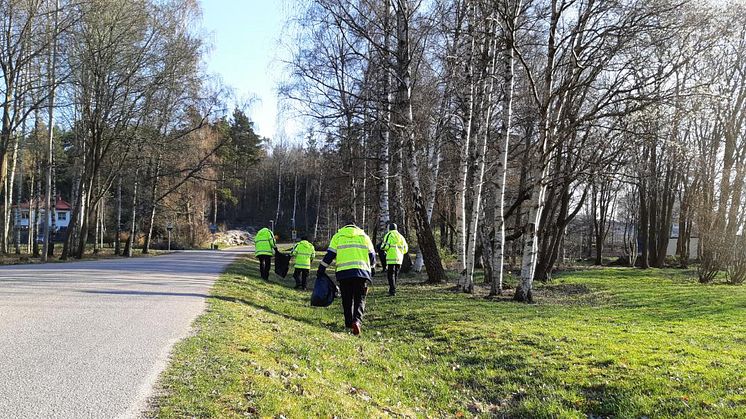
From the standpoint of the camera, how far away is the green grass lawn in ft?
17.8

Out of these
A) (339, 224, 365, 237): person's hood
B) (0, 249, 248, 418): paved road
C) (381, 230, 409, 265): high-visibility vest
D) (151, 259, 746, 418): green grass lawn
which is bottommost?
(151, 259, 746, 418): green grass lawn

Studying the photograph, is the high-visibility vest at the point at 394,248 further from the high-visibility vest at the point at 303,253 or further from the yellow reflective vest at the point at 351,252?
the yellow reflective vest at the point at 351,252

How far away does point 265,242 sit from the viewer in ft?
56.1

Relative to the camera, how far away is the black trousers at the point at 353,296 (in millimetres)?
9015

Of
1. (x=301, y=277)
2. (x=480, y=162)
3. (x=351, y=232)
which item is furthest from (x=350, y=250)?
(x=301, y=277)

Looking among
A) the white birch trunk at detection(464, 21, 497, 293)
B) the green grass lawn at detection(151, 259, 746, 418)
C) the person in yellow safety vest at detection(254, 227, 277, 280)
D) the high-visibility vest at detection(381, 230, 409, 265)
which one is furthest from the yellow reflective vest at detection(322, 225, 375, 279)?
the person in yellow safety vest at detection(254, 227, 277, 280)

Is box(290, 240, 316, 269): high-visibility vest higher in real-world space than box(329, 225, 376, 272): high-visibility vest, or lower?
lower

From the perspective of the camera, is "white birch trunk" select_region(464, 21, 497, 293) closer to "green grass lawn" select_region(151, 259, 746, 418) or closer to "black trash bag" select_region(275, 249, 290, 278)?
"green grass lawn" select_region(151, 259, 746, 418)

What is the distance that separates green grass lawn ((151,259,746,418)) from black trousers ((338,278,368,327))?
0.40 metres

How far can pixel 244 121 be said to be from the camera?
66.1m

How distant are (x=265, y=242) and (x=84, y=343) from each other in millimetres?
10887

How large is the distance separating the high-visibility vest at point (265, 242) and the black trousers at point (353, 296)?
8041 mm

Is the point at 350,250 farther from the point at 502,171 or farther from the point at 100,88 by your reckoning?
the point at 100,88

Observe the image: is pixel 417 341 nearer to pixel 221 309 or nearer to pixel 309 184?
pixel 221 309
